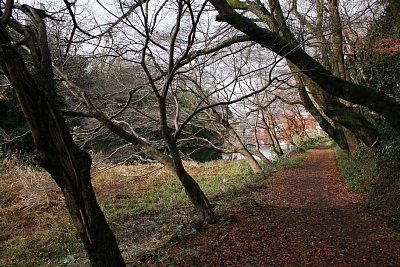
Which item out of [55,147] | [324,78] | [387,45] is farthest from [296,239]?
[387,45]

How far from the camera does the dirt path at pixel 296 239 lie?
3977mm

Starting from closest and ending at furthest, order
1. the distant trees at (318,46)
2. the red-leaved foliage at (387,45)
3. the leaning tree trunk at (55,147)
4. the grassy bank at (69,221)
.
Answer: the leaning tree trunk at (55,147), the distant trees at (318,46), the grassy bank at (69,221), the red-leaved foliage at (387,45)

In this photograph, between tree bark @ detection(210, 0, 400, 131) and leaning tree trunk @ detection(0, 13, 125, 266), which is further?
tree bark @ detection(210, 0, 400, 131)

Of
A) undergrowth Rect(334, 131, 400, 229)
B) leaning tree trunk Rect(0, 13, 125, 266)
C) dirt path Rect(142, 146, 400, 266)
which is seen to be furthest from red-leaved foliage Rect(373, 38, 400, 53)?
leaning tree trunk Rect(0, 13, 125, 266)

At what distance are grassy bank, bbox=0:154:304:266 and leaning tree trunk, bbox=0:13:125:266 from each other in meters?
1.81

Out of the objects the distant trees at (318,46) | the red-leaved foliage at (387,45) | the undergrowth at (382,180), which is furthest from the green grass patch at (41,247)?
the red-leaved foliage at (387,45)

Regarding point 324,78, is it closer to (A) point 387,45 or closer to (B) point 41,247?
(A) point 387,45

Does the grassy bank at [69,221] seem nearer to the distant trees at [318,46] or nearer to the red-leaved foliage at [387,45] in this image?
the distant trees at [318,46]

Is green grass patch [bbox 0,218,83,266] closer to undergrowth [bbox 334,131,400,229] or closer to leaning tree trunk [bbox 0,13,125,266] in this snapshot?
leaning tree trunk [bbox 0,13,125,266]

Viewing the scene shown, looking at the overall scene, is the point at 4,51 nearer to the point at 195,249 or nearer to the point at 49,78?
the point at 49,78

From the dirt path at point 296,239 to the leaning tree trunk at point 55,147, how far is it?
1271 mm

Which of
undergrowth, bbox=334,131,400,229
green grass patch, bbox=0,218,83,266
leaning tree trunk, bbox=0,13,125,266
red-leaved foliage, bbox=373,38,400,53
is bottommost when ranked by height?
undergrowth, bbox=334,131,400,229

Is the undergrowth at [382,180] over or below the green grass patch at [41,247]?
below

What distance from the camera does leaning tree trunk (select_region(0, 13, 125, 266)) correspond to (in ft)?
8.49
